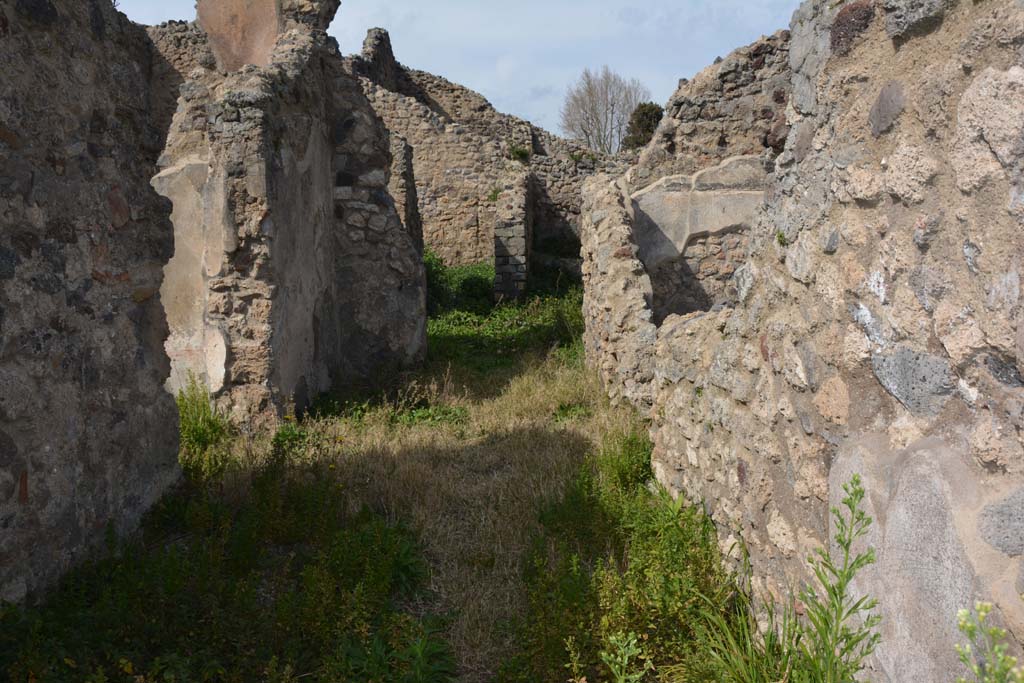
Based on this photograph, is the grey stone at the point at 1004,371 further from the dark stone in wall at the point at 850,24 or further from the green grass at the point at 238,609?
the green grass at the point at 238,609

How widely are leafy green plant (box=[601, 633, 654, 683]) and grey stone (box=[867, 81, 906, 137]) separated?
5.49 feet

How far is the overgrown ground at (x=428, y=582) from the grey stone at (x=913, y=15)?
4.16 ft

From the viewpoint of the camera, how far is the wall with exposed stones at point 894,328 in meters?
1.77

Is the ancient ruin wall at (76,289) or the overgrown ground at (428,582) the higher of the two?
the ancient ruin wall at (76,289)

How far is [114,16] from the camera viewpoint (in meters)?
3.40

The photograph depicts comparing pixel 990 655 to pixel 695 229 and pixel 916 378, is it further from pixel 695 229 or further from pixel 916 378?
pixel 695 229

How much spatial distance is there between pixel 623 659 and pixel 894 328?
1295mm

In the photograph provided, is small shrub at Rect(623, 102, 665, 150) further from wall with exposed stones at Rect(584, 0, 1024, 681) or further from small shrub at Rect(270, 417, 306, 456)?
wall with exposed stones at Rect(584, 0, 1024, 681)

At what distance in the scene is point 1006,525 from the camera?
5.56 feet

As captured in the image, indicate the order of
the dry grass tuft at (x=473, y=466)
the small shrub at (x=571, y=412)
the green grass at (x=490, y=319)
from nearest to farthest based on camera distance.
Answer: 1. the dry grass tuft at (x=473, y=466)
2. the small shrub at (x=571, y=412)
3. the green grass at (x=490, y=319)

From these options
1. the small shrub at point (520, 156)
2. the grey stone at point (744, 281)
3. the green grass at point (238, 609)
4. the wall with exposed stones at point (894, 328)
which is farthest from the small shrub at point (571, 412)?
the small shrub at point (520, 156)

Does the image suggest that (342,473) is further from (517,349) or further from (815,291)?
(517,349)

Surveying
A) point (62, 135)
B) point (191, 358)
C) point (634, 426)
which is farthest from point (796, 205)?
point (191, 358)

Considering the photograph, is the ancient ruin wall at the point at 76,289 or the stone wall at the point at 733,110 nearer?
the ancient ruin wall at the point at 76,289
